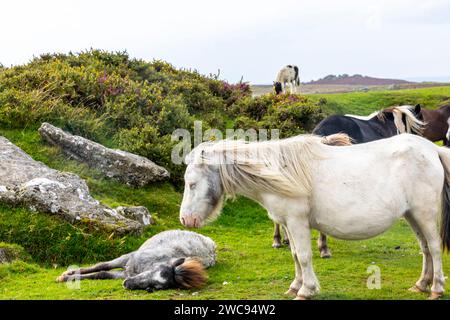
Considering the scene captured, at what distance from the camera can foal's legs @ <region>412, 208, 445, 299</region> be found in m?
7.01

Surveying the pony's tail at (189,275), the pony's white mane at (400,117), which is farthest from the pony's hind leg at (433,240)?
the pony's white mane at (400,117)

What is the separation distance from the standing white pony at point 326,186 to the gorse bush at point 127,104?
23.2ft

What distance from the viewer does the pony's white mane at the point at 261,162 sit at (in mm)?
7094

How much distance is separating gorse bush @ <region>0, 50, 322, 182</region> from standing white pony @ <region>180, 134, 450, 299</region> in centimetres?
707

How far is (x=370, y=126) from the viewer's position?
39.7 ft

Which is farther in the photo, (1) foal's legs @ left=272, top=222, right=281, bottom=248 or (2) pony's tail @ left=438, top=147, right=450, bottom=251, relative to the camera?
(1) foal's legs @ left=272, top=222, right=281, bottom=248

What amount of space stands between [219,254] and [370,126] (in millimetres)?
4283

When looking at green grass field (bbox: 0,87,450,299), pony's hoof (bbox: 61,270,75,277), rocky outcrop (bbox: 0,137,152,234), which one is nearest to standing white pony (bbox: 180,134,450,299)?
green grass field (bbox: 0,87,450,299)

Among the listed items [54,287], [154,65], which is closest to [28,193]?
[54,287]

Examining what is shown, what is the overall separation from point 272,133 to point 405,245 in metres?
6.43

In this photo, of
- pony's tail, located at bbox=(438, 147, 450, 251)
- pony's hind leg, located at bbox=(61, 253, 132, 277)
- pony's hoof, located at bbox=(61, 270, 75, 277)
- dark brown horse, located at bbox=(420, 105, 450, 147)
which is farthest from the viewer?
dark brown horse, located at bbox=(420, 105, 450, 147)

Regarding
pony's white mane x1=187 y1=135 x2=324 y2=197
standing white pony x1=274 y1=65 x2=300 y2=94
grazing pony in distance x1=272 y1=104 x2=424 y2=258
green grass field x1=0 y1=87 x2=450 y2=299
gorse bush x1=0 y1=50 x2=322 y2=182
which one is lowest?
green grass field x1=0 y1=87 x2=450 y2=299

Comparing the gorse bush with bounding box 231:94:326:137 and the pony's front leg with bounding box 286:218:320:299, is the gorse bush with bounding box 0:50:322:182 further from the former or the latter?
the pony's front leg with bounding box 286:218:320:299
